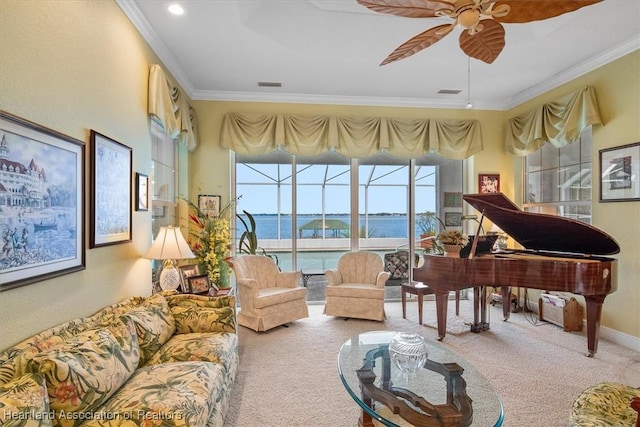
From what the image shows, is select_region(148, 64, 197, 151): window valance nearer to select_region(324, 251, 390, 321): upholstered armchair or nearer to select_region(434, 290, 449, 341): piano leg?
select_region(324, 251, 390, 321): upholstered armchair

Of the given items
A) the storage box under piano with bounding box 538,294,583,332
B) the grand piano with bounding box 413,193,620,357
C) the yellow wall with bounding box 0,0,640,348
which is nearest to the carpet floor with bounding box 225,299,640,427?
the storage box under piano with bounding box 538,294,583,332

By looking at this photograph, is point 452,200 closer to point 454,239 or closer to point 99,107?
point 454,239

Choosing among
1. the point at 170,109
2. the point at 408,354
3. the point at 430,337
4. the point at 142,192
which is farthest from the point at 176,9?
the point at 430,337

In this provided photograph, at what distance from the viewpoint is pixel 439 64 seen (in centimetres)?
→ 395

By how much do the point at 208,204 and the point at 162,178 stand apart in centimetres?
98

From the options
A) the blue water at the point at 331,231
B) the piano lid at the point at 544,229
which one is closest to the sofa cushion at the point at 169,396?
the piano lid at the point at 544,229

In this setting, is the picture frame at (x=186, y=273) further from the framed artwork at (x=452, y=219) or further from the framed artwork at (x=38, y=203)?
the framed artwork at (x=452, y=219)

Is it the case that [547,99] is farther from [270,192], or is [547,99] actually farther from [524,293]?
[270,192]

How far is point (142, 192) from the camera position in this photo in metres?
3.07

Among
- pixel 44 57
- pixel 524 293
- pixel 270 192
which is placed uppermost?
pixel 44 57

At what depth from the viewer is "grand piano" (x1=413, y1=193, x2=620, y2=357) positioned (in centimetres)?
302

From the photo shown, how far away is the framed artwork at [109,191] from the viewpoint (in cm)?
224

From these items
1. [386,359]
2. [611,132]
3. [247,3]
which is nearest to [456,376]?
[386,359]

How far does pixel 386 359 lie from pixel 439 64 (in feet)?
11.1
